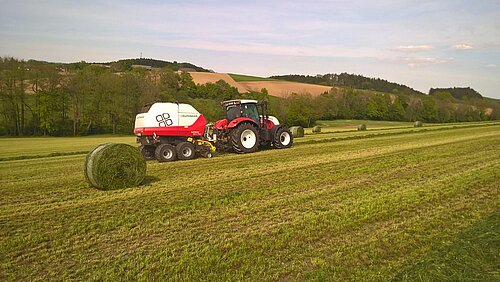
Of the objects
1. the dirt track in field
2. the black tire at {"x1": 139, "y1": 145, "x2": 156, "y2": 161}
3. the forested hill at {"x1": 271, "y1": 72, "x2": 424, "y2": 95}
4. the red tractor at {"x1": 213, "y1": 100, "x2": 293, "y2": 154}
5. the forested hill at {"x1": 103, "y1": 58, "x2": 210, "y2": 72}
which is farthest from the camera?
the forested hill at {"x1": 271, "y1": 72, "x2": 424, "y2": 95}

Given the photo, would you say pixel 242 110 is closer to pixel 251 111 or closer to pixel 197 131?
pixel 251 111

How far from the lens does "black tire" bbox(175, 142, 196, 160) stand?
1294 cm

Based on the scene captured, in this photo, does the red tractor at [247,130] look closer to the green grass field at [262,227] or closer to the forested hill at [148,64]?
the green grass field at [262,227]

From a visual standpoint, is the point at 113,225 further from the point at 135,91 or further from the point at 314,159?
the point at 135,91

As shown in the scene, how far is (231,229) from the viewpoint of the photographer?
5.61 m

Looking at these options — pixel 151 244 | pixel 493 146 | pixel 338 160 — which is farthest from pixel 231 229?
pixel 493 146

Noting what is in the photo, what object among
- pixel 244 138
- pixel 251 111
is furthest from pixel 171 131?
pixel 251 111

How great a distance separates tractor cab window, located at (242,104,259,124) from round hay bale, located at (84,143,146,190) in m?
6.72

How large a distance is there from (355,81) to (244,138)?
88891 millimetres

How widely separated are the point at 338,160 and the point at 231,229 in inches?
285

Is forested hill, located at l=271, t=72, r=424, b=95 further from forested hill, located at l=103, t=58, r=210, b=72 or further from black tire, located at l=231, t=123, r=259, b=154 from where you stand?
black tire, located at l=231, t=123, r=259, b=154

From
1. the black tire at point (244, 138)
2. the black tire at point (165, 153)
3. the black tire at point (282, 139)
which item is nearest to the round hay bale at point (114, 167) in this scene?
the black tire at point (165, 153)

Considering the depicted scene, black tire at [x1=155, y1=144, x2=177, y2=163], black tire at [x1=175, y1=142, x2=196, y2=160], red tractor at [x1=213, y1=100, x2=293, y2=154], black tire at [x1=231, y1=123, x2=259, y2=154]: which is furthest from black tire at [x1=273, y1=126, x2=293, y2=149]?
black tire at [x1=155, y1=144, x2=177, y2=163]

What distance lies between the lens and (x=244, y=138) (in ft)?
47.9
